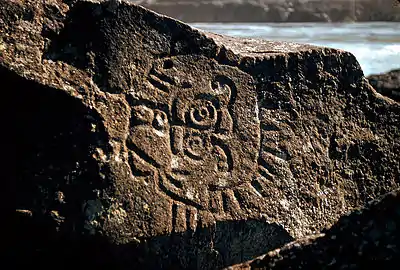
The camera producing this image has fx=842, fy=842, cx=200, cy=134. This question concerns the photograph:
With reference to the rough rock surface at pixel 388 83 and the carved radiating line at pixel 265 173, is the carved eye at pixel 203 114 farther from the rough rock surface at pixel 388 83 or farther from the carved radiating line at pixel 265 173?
the rough rock surface at pixel 388 83

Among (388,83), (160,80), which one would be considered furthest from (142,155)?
(388,83)

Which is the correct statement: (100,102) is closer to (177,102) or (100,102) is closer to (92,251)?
(177,102)

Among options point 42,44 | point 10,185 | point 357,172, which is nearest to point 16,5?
point 42,44

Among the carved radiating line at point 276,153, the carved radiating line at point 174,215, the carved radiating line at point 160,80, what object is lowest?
the carved radiating line at point 174,215

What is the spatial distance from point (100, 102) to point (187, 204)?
0.59 m

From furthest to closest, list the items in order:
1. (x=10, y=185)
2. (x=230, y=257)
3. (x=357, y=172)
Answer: (x=357, y=172) < (x=230, y=257) < (x=10, y=185)

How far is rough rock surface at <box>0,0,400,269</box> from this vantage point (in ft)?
11.6

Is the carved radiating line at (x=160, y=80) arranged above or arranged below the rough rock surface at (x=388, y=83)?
above

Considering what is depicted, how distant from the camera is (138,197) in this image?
11.9ft

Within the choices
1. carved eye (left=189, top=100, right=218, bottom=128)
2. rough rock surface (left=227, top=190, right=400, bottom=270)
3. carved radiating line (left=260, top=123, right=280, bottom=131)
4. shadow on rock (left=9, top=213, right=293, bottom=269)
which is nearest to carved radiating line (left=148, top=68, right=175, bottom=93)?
carved eye (left=189, top=100, right=218, bottom=128)

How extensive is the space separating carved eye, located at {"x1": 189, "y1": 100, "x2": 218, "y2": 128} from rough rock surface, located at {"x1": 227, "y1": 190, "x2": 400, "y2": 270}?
1214mm

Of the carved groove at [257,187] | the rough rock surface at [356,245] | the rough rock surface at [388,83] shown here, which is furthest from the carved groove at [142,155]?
the rough rock surface at [388,83]

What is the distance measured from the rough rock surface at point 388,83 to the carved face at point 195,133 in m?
1.85

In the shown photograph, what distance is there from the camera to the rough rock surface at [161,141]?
3.54 metres
